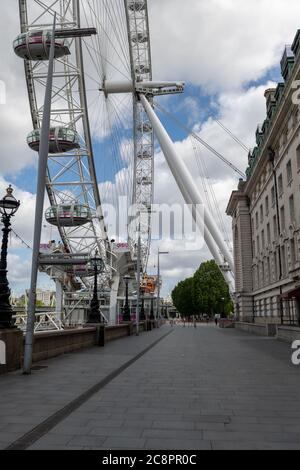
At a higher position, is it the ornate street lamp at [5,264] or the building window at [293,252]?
the building window at [293,252]

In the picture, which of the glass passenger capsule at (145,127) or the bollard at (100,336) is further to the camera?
the glass passenger capsule at (145,127)

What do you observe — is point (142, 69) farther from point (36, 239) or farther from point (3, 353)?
point (3, 353)

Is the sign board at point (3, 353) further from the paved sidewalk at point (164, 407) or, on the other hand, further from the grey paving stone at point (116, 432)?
the grey paving stone at point (116, 432)

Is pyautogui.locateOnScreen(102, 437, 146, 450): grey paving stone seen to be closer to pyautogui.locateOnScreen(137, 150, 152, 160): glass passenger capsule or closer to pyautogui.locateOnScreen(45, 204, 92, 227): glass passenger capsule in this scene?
pyautogui.locateOnScreen(45, 204, 92, 227): glass passenger capsule

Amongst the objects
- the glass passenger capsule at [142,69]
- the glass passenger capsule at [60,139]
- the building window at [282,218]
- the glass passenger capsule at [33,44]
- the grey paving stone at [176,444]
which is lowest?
the grey paving stone at [176,444]

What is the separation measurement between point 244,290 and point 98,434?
167 feet

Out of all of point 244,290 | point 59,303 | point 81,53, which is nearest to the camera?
point 81,53

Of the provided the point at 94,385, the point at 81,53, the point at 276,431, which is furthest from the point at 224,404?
the point at 81,53

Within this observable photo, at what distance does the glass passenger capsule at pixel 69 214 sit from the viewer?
5544 centimetres

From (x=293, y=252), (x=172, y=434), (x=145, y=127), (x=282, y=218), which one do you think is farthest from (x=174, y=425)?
(x=145, y=127)

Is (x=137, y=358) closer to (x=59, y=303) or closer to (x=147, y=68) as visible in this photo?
(x=147, y=68)

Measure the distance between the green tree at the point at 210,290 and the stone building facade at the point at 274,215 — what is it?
129 feet

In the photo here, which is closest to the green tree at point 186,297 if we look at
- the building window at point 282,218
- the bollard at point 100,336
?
the building window at point 282,218
